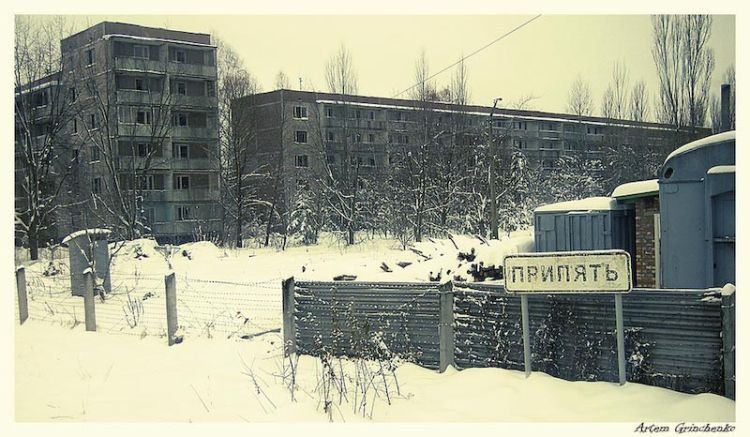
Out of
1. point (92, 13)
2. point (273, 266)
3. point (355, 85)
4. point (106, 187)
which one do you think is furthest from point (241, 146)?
point (92, 13)

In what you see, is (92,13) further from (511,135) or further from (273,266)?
(511,135)

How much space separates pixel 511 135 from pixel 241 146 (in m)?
7.57

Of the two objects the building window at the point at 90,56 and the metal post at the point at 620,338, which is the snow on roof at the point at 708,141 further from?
the building window at the point at 90,56

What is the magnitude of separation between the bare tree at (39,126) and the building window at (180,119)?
108 inches

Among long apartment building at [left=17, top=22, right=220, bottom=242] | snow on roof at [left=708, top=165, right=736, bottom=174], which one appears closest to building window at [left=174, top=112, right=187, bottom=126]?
long apartment building at [left=17, top=22, right=220, bottom=242]

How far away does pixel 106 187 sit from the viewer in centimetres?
1653

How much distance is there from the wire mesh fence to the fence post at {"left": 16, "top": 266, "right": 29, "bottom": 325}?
0.15m

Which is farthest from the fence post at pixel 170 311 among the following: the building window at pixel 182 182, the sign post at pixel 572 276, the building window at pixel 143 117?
the building window at pixel 182 182

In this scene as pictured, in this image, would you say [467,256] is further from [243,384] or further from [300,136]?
[300,136]

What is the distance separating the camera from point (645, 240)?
9.27 m

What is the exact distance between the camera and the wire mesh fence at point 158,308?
336 inches

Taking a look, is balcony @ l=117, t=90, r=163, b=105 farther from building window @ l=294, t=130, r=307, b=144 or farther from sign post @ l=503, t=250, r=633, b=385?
sign post @ l=503, t=250, r=633, b=385

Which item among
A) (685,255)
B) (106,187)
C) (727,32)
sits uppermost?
(727,32)

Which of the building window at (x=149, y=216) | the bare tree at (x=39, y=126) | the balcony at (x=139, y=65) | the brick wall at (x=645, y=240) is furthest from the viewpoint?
the building window at (x=149, y=216)
